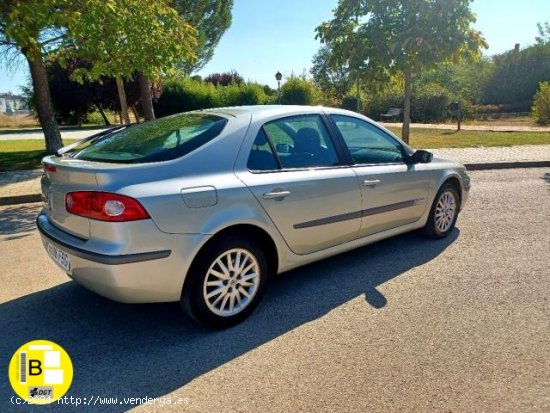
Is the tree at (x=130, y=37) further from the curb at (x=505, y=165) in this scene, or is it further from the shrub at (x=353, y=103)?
the shrub at (x=353, y=103)

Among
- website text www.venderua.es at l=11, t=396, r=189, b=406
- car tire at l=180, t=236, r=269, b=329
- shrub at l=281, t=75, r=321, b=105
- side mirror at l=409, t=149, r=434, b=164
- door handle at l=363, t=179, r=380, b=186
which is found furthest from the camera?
shrub at l=281, t=75, r=321, b=105

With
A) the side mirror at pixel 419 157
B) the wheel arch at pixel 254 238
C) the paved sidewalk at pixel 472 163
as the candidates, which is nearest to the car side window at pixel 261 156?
the wheel arch at pixel 254 238

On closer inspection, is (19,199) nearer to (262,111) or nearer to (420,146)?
(262,111)

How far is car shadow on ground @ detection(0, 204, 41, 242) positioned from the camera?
519cm

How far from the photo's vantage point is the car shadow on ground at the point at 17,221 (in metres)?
5.19

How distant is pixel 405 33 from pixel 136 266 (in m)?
8.67

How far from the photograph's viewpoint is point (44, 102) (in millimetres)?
10594

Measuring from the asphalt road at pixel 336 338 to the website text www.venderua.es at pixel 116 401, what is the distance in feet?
0.10

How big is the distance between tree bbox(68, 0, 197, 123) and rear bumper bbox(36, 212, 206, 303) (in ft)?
18.4

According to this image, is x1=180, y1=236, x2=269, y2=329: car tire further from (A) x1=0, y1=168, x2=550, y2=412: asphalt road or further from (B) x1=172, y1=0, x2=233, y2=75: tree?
(B) x1=172, y1=0, x2=233, y2=75: tree

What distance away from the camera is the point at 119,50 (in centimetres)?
798

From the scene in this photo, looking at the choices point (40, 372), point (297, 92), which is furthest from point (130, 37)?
point (297, 92)

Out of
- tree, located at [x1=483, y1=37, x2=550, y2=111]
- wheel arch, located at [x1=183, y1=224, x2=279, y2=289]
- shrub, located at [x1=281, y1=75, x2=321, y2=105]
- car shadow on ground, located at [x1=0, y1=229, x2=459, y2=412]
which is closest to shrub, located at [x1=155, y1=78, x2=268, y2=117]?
shrub, located at [x1=281, y1=75, x2=321, y2=105]

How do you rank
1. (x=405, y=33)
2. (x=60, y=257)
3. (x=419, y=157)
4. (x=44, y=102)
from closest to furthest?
1. (x=60, y=257)
2. (x=419, y=157)
3. (x=405, y=33)
4. (x=44, y=102)
